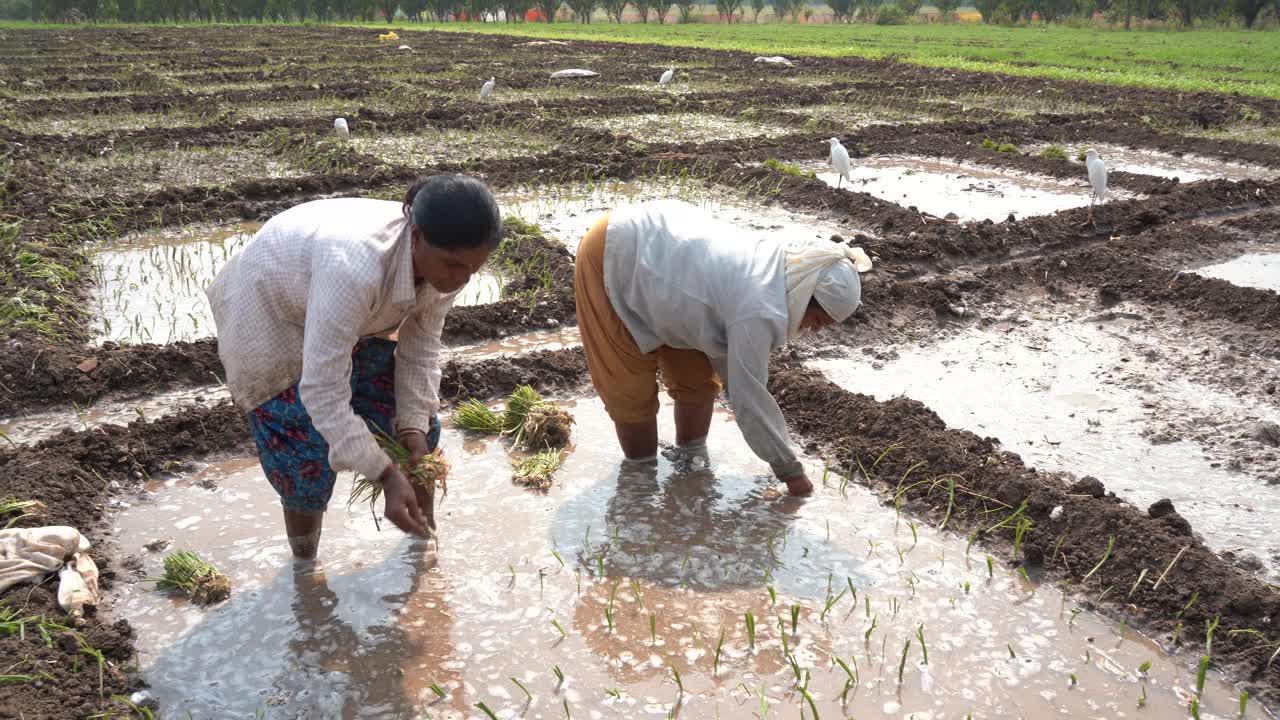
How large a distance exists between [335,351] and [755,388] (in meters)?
1.42

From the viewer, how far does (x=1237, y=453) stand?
4309 mm

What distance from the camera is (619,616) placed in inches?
128

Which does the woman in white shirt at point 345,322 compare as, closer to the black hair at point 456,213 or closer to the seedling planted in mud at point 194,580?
the black hair at point 456,213

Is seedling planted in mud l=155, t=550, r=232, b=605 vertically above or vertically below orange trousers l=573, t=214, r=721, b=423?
below

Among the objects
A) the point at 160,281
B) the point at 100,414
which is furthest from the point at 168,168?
the point at 100,414

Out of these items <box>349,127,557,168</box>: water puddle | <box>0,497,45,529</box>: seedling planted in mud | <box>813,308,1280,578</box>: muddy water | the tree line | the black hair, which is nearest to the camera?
A: the black hair

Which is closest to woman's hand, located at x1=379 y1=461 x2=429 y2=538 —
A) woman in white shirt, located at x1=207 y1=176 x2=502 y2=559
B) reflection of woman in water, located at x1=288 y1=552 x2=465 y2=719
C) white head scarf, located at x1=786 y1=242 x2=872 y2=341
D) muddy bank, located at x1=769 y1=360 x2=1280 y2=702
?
woman in white shirt, located at x1=207 y1=176 x2=502 y2=559

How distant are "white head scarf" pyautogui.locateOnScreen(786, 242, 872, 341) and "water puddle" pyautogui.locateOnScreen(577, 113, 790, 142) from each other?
8361mm

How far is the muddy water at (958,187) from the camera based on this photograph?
866cm

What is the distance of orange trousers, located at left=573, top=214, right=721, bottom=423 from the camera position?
3602 millimetres

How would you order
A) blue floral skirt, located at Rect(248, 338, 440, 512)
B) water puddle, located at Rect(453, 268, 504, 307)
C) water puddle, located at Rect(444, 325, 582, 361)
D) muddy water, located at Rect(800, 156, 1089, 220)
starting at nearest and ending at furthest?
1. blue floral skirt, located at Rect(248, 338, 440, 512)
2. water puddle, located at Rect(444, 325, 582, 361)
3. water puddle, located at Rect(453, 268, 504, 307)
4. muddy water, located at Rect(800, 156, 1089, 220)

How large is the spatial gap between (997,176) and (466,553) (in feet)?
26.5

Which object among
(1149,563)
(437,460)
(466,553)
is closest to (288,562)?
(466,553)

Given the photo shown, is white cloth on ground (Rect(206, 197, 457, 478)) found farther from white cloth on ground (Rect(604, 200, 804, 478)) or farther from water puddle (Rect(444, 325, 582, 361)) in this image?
water puddle (Rect(444, 325, 582, 361))
